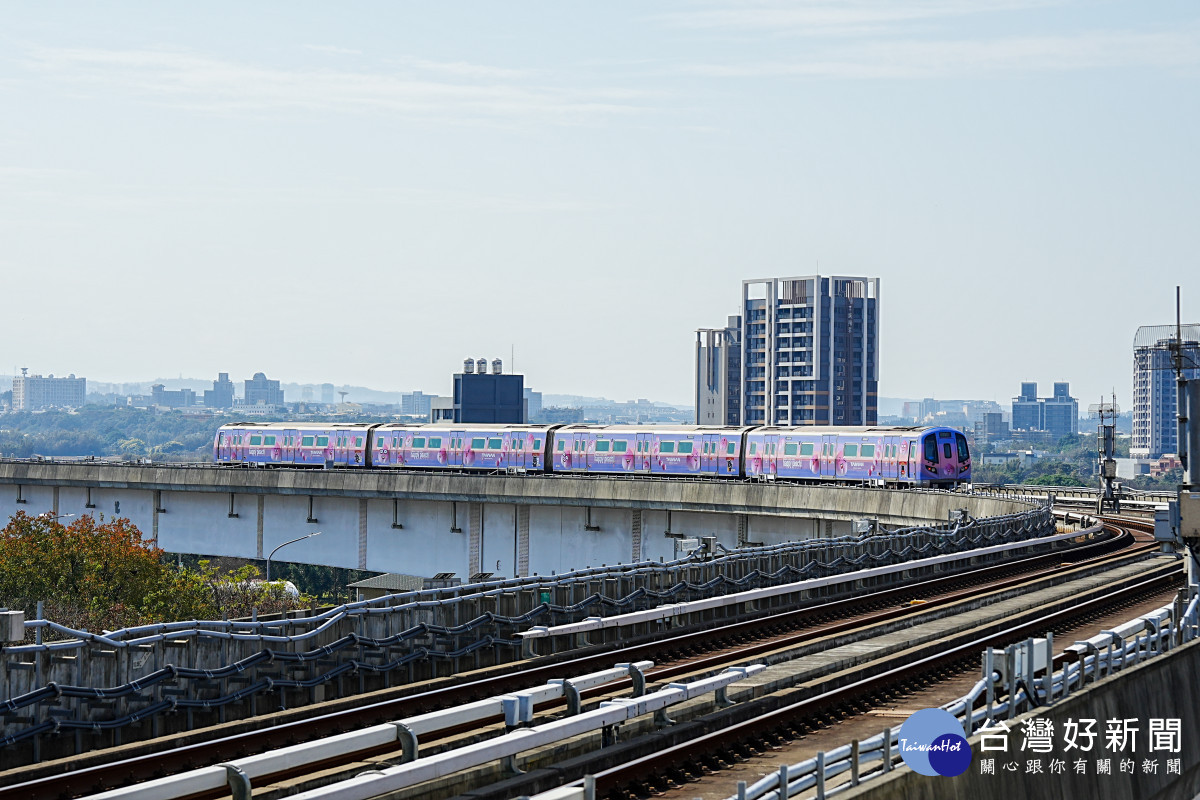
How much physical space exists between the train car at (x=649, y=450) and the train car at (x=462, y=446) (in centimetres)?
129

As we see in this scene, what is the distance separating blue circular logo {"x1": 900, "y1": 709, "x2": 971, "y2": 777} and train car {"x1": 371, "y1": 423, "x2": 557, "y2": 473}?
5457cm

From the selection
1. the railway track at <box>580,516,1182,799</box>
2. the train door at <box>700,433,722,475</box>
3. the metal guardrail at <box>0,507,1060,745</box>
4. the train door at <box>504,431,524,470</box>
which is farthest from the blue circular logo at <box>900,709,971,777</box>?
the train door at <box>504,431,524,470</box>

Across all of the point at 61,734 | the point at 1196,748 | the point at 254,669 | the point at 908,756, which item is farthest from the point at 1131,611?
the point at 61,734

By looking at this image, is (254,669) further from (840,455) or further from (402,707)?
(840,455)

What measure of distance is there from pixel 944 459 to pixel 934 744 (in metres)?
46.0

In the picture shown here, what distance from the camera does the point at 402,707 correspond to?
18.1m

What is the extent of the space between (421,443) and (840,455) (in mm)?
23925

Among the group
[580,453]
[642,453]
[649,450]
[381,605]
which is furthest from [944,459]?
[381,605]

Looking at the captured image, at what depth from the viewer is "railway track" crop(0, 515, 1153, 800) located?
1410 cm

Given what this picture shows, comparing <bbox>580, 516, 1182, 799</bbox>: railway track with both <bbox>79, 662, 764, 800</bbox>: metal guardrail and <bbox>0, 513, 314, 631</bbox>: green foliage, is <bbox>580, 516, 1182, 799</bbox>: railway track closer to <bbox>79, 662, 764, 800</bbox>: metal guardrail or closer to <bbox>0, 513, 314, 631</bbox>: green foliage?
<bbox>79, 662, 764, 800</bbox>: metal guardrail

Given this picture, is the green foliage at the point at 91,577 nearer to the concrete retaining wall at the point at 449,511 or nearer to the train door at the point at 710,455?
the concrete retaining wall at the point at 449,511

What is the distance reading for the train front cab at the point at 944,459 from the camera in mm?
57781

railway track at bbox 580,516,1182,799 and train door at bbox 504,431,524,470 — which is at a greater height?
train door at bbox 504,431,524,470

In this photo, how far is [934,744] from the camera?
1441 centimetres
